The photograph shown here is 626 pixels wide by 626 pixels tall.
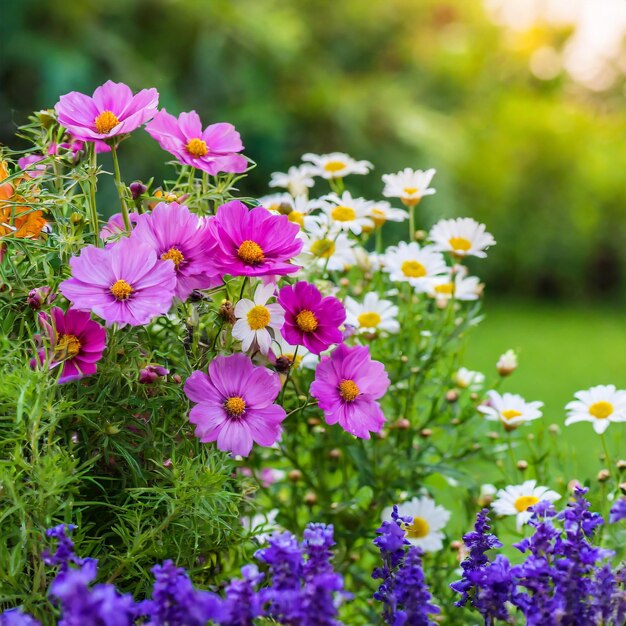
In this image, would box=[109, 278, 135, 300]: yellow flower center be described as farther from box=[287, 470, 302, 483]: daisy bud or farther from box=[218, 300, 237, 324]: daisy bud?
box=[287, 470, 302, 483]: daisy bud

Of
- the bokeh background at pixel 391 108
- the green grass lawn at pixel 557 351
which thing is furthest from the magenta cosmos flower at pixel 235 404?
the bokeh background at pixel 391 108

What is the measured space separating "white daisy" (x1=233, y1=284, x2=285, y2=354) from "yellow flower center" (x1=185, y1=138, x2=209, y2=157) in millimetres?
136

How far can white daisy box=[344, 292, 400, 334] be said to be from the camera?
94cm

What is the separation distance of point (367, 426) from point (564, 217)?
539 centimetres

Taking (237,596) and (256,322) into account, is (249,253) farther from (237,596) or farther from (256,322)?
(237,596)

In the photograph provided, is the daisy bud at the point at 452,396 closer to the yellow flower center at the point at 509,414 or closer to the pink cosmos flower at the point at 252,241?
the yellow flower center at the point at 509,414

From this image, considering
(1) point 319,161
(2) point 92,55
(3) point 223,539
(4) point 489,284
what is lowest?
(3) point 223,539

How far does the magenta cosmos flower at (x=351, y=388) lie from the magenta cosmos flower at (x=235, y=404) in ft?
0.14

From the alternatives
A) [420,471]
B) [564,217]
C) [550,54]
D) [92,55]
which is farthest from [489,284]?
[420,471]

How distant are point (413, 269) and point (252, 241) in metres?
0.33

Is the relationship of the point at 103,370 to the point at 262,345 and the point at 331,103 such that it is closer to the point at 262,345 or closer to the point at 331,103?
the point at 262,345

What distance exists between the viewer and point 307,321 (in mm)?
693

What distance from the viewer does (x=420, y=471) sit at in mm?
1030

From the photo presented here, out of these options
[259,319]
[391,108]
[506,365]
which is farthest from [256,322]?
[391,108]
